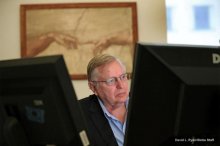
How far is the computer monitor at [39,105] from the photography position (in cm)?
85

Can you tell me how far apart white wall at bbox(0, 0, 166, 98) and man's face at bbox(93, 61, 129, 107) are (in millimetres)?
1391

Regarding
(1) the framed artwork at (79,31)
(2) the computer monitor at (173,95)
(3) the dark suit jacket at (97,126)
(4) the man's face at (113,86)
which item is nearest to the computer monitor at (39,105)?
(2) the computer monitor at (173,95)

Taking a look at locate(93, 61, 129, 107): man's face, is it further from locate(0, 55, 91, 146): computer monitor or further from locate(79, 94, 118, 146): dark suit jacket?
locate(0, 55, 91, 146): computer monitor

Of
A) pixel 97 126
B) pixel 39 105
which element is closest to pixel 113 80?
pixel 97 126

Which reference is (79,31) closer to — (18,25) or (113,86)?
(18,25)

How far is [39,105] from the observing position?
89 cm

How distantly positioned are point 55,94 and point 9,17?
8.23ft

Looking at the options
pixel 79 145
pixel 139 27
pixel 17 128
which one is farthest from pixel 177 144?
pixel 139 27

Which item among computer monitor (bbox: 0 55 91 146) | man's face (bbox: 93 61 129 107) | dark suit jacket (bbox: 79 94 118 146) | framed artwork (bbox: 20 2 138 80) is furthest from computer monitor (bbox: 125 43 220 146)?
framed artwork (bbox: 20 2 138 80)

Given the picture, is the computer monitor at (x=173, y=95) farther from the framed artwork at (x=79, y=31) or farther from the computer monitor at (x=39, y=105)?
the framed artwork at (x=79, y=31)

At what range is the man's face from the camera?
5.60ft

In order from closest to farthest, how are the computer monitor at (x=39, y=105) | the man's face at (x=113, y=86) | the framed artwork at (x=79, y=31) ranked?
the computer monitor at (x=39, y=105), the man's face at (x=113, y=86), the framed artwork at (x=79, y=31)

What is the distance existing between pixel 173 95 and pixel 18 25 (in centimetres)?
255

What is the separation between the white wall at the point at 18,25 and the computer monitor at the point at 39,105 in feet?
7.07
